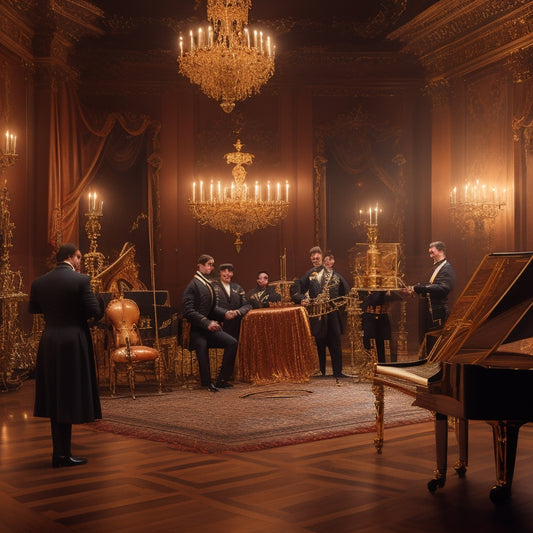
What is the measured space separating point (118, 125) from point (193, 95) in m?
1.12

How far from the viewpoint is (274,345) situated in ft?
27.0

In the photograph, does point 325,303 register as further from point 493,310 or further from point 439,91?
point 493,310

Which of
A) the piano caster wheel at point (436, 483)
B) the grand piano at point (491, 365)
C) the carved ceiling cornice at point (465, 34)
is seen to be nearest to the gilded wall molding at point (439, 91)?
the carved ceiling cornice at point (465, 34)

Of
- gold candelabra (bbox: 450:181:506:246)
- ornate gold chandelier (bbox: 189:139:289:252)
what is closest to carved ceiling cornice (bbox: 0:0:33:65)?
ornate gold chandelier (bbox: 189:139:289:252)

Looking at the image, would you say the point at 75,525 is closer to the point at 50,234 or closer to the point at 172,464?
the point at 172,464

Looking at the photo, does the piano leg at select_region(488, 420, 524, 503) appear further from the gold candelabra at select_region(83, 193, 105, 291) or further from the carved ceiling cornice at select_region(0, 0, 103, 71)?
the carved ceiling cornice at select_region(0, 0, 103, 71)

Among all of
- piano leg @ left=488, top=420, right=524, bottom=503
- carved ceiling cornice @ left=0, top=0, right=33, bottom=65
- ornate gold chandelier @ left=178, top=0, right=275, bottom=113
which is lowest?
piano leg @ left=488, top=420, right=524, bottom=503

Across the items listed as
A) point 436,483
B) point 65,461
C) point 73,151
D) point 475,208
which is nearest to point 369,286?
point 475,208

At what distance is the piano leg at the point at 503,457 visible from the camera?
385 centimetres

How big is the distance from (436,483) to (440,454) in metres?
0.19

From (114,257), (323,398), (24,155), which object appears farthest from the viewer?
(114,257)

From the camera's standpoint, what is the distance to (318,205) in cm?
1098

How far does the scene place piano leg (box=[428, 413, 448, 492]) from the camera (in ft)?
13.7

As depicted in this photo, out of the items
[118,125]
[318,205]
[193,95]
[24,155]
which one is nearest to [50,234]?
[24,155]
